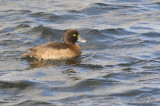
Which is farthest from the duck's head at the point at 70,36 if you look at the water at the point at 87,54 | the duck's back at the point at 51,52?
the water at the point at 87,54

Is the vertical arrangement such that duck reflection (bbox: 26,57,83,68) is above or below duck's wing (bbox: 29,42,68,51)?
below

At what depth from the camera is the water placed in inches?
384

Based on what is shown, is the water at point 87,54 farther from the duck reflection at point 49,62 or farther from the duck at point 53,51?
the duck at point 53,51

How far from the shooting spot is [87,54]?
13547mm

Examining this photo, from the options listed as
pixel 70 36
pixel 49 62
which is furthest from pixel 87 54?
pixel 49 62

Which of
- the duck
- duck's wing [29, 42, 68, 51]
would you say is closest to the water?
the duck

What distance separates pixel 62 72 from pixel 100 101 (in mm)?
2392

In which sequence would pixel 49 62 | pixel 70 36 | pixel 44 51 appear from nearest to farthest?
pixel 49 62
pixel 44 51
pixel 70 36

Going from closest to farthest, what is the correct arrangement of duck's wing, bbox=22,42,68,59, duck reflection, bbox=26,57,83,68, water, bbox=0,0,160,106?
water, bbox=0,0,160,106 → duck reflection, bbox=26,57,83,68 → duck's wing, bbox=22,42,68,59

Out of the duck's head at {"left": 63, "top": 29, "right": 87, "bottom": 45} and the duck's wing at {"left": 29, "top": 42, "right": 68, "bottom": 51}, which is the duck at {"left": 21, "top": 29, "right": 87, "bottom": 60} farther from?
the duck's head at {"left": 63, "top": 29, "right": 87, "bottom": 45}

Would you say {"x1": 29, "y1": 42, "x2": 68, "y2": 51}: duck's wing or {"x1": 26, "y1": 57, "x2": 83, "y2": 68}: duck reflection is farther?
{"x1": 29, "y1": 42, "x2": 68, "y2": 51}: duck's wing

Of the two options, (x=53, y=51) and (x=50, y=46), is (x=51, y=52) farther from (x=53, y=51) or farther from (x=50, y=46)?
(x=50, y=46)

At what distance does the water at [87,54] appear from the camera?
384 inches

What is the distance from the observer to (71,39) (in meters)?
13.6
